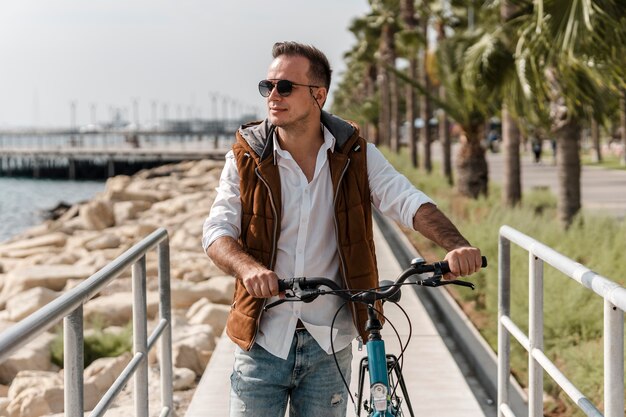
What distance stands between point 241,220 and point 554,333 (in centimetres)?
490

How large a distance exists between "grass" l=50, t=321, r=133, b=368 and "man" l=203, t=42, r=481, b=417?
6.24 m

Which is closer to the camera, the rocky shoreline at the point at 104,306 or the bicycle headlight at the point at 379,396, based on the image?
the bicycle headlight at the point at 379,396

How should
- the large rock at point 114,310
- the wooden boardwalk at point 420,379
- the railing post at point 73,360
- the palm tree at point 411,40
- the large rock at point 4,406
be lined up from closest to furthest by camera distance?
1. the railing post at point 73,360
2. the wooden boardwalk at point 420,379
3. the large rock at point 4,406
4. the large rock at point 114,310
5. the palm tree at point 411,40

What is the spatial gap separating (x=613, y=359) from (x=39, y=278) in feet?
47.1

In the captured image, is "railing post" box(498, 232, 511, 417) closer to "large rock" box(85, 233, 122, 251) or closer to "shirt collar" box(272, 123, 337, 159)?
"shirt collar" box(272, 123, 337, 159)

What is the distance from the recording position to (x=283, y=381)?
11.4 ft

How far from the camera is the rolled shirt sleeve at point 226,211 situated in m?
3.38

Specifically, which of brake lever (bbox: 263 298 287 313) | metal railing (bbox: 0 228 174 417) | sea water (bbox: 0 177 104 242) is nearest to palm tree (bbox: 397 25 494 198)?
metal railing (bbox: 0 228 174 417)

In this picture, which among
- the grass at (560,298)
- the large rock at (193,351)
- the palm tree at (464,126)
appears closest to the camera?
the grass at (560,298)

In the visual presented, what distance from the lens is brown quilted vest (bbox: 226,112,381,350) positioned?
343 centimetres

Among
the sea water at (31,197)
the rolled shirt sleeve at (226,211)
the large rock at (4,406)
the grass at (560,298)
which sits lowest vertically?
the sea water at (31,197)

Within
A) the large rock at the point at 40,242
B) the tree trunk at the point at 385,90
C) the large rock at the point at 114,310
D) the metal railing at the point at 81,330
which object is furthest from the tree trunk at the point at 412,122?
the metal railing at the point at 81,330

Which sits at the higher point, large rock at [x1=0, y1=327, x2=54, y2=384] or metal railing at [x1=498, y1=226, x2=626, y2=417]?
metal railing at [x1=498, y1=226, x2=626, y2=417]

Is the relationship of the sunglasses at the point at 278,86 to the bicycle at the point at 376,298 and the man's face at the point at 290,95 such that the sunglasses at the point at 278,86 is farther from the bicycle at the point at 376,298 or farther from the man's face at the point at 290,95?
the bicycle at the point at 376,298
